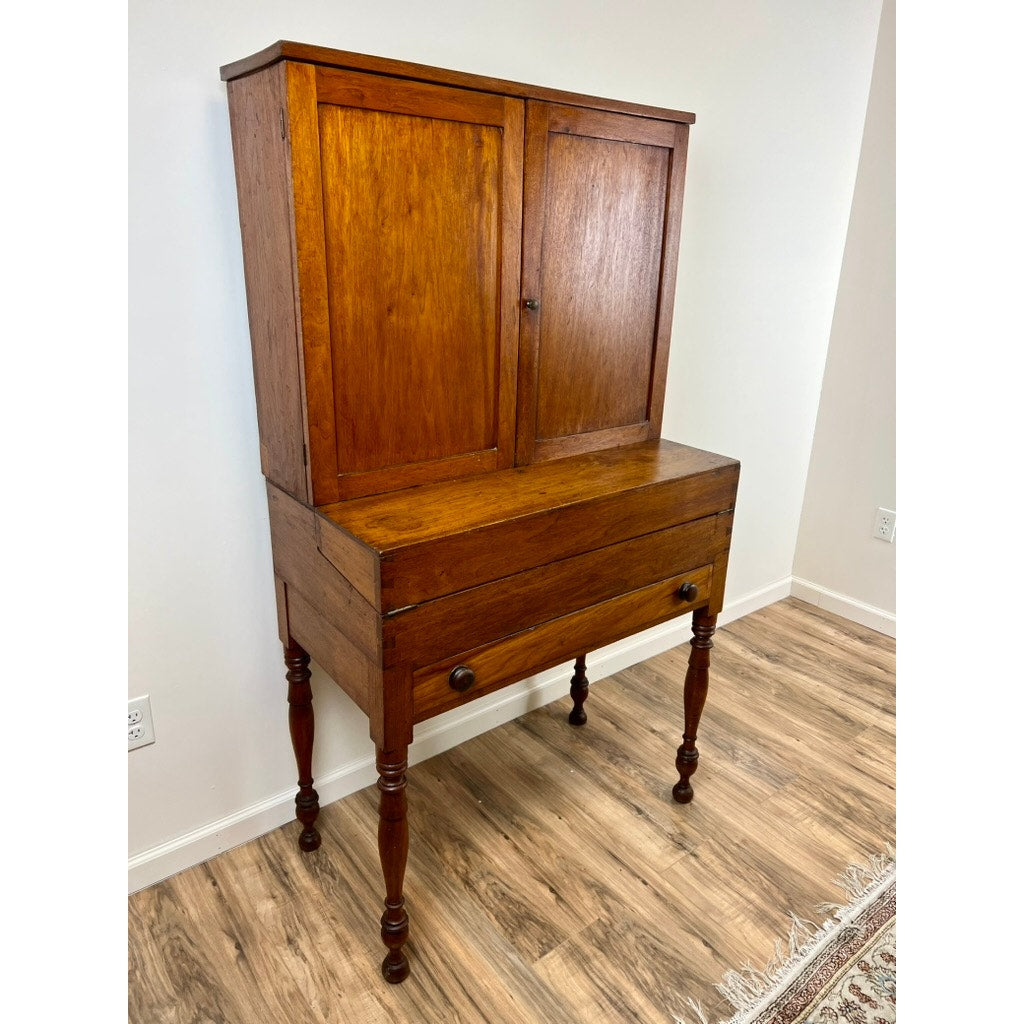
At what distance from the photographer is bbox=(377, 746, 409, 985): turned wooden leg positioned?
1280 millimetres

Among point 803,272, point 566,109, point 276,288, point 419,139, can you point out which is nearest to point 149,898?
point 276,288

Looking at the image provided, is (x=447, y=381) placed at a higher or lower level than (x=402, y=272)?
lower

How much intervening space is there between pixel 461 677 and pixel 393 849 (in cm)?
35

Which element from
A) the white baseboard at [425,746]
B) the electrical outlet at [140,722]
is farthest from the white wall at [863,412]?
the electrical outlet at [140,722]

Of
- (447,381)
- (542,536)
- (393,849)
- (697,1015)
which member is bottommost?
(697,1015)

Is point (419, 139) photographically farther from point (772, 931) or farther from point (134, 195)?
point (772, 931)

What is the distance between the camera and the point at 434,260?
131 centimetres

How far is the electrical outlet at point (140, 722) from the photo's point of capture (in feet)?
4.85

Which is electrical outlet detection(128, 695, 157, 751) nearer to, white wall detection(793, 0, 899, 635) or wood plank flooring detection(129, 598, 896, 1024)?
wood plank flooring detection(129, 598, 896, 1024)

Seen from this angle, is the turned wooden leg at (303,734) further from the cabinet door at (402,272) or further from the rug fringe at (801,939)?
the rug fringe at (801,939)

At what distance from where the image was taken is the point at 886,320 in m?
2.52

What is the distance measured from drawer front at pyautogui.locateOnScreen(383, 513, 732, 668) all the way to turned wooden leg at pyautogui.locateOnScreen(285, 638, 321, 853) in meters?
0.43

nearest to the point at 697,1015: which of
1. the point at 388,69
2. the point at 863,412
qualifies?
the point at 388,69

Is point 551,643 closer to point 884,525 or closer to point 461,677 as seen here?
point 461,677
